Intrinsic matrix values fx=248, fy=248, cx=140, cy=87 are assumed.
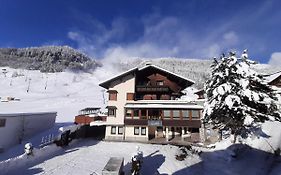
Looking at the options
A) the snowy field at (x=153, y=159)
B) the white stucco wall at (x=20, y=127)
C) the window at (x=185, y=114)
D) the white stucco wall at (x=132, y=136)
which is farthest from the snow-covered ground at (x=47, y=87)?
the snowy field at (x=153, y=159)

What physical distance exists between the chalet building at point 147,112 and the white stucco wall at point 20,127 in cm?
1108

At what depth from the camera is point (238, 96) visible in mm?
27281

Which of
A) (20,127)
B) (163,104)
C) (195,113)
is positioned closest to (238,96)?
Answer: (195,113)

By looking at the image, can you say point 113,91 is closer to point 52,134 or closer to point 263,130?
point 52,134

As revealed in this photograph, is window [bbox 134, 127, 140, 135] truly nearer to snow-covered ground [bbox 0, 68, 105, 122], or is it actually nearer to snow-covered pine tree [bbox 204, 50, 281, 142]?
snow-covered pine tree [bbox 204, 50, 281, 142]

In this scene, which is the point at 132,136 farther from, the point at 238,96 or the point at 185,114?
the point at 238,96

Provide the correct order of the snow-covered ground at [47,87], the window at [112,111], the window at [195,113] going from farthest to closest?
the snow-covered ground at [47,87], the window at [112,111], the window at [195,113]

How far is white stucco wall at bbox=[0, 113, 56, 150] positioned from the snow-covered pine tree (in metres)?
24.4

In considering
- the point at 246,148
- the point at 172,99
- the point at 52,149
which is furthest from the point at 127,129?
the point at 246,148

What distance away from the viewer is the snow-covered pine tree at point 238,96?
26.8 metres

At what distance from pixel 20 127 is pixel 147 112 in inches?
725

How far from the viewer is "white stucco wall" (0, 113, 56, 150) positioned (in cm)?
3061

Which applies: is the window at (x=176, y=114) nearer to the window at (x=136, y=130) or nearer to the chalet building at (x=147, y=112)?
the chalet building at (x=147, y=112)

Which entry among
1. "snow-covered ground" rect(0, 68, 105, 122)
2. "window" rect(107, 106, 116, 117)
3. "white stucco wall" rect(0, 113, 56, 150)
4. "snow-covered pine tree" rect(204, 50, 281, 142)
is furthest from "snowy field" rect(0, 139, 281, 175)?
"snow-covered ground" rect(0, 68, 105, 122)
